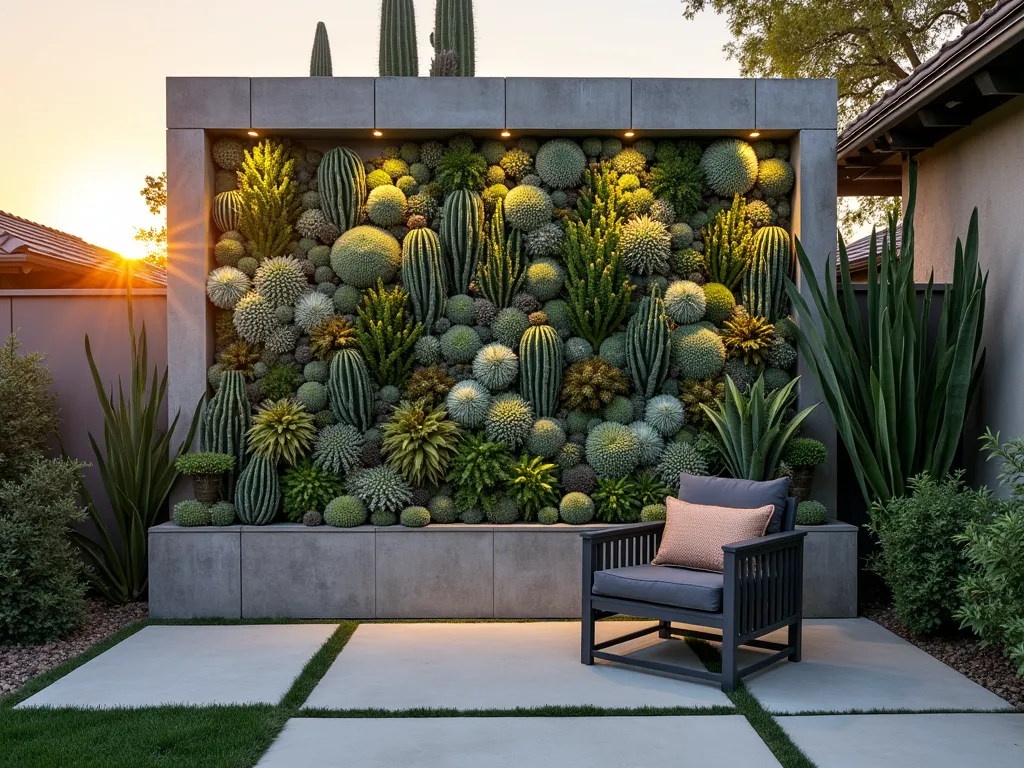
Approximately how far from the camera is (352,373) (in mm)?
5871

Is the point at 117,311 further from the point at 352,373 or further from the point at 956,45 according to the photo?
the point at 956,45

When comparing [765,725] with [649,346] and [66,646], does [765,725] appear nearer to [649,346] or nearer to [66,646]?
[649,346]

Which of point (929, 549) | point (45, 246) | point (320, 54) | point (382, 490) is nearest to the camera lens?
point (929, 549)

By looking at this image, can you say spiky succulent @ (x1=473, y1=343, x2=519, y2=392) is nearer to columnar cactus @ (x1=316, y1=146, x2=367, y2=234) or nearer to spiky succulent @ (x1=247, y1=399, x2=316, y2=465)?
spiky succulent @ (x1=247, y1=399, x2=316, y2=465)

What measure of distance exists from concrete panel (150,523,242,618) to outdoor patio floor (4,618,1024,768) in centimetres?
26

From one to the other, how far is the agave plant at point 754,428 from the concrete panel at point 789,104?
67.2 inches

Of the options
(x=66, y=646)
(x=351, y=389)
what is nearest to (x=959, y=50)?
(x=351, y=389)

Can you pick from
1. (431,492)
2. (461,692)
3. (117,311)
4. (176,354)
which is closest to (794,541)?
(461,692)

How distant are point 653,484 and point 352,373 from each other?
2.07 meters

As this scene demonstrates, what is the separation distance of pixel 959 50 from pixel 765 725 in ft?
12.4

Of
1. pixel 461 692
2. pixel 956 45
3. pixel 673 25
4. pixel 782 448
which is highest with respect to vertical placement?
pixel 673 25

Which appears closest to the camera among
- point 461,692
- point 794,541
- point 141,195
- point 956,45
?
point 461,692

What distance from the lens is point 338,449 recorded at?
19.2 ft

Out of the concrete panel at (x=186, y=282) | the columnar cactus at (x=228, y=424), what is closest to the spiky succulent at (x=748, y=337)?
the columnar cactus at (x=228, y=424)
